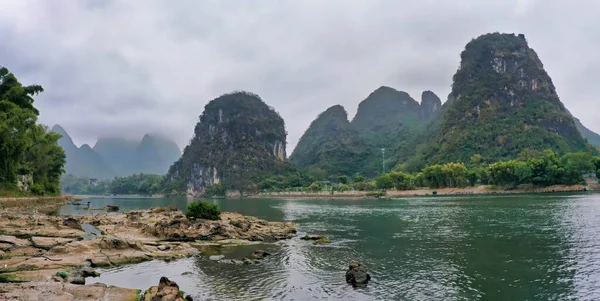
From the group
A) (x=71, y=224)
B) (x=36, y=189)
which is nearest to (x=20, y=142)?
(x=36, y=189)

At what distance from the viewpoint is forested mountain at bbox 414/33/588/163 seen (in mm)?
143250

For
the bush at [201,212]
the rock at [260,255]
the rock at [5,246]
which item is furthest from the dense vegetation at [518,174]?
the rock at [5,246]

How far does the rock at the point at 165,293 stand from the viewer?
42.3 feet

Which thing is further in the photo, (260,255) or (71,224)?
(71,224)

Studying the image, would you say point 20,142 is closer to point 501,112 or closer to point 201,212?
point 201,212

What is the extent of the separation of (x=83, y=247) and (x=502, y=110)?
18101cm

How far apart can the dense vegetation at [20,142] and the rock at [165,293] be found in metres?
36.9

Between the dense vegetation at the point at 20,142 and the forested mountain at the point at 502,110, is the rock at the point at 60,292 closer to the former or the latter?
the dense vegetation at the point at 20,142

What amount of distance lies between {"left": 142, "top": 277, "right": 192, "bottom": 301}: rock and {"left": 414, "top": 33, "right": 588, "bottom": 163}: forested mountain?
144153 mm

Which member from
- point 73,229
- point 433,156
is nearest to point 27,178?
point 73,229

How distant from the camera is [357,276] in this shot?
16312mm

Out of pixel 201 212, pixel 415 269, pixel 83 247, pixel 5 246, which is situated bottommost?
pixel 415 269

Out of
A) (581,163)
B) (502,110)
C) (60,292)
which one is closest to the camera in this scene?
(60,292)

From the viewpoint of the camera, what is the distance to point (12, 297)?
38.7 ft
